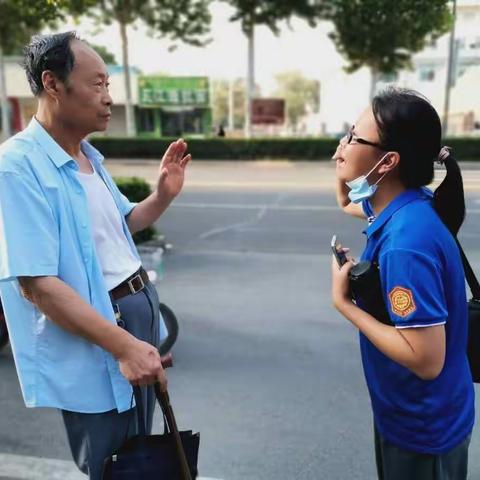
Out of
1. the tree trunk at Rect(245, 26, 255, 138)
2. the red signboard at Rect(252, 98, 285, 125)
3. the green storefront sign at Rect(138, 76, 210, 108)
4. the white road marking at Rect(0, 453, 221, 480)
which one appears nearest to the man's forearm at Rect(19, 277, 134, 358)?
the white road marking at Rect(0, 453, 221, 480)

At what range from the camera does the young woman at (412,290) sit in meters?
1.27

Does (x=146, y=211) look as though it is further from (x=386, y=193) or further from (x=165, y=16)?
(x=165, y=16)

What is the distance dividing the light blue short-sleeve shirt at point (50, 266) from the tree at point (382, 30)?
16218 mm

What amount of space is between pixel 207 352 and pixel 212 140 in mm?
18583

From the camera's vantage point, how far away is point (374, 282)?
4.46 ft

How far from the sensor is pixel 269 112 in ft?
92.1

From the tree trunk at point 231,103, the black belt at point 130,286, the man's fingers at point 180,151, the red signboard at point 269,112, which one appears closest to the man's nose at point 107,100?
the man's fingers at point 180,151

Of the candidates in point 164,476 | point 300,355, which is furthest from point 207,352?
point 164,476

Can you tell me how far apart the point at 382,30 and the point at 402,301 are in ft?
64.0

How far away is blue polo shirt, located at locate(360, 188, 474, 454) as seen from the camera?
1.26 metres

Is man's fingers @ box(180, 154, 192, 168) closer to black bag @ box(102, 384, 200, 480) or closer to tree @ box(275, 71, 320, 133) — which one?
black bag @ box(102, 384, 200, 480)

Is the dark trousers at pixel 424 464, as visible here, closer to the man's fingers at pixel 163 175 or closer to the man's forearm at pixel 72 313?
the man's forearm at pixel 72 313

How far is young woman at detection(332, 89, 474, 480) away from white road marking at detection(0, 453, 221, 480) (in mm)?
1384

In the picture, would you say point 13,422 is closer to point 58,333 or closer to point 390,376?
point 58,333
